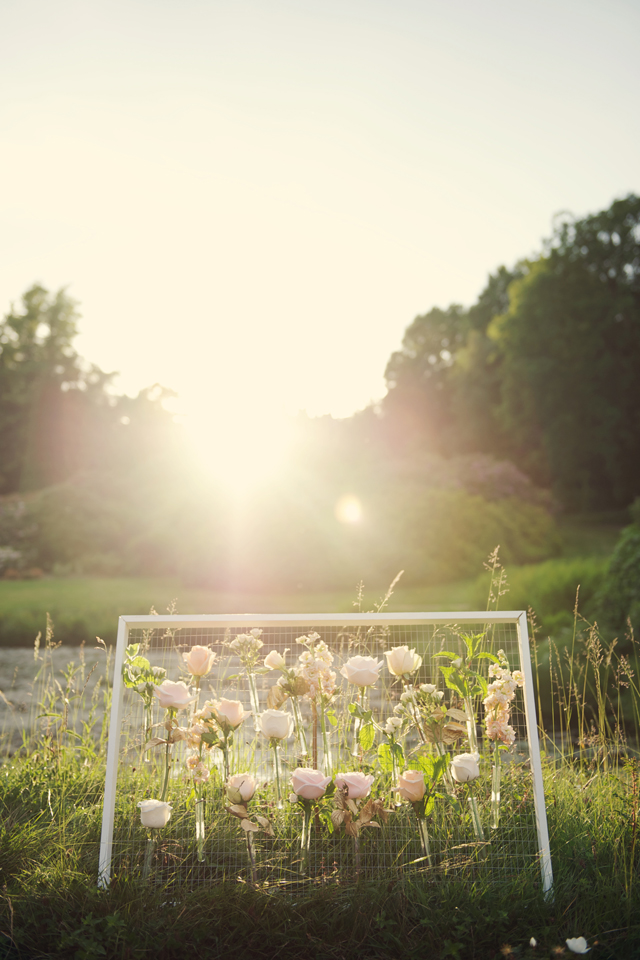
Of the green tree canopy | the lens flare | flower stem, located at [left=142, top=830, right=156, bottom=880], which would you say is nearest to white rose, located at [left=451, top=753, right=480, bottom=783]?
flower stem, located at [left=142, top=830, right=156, bottom=880]

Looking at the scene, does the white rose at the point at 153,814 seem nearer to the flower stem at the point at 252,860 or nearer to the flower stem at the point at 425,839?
the flower stem at the point at 252,860

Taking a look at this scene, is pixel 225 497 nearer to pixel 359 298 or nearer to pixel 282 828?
pixel 359 298

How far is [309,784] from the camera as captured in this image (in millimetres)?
1737

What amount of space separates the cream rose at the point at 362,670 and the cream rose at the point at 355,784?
0.90 ft

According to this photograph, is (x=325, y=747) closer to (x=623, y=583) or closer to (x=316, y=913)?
(x=316, y=913)

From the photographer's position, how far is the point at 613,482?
15.5 m

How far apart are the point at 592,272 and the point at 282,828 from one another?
17532 millimetres

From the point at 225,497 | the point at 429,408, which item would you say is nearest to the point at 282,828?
the point at 225,497

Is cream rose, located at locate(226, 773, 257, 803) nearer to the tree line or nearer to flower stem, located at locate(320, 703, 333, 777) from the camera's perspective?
flower stem, located at locate(320, 703, 333, 777)

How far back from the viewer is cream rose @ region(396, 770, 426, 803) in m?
1.77

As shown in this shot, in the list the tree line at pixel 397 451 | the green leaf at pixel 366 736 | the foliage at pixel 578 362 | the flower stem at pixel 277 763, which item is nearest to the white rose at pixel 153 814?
the flower stem at pixel 277 763

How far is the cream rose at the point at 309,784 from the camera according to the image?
1.74 m

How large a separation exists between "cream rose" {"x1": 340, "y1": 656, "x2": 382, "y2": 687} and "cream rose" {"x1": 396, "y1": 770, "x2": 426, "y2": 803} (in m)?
0.30

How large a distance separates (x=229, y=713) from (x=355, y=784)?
0.45 metres
